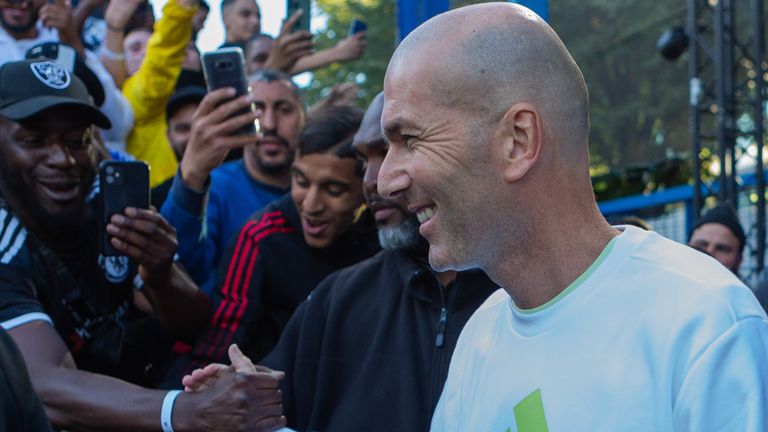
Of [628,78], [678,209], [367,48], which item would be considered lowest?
[628,78]

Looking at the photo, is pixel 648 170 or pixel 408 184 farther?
pixel 648 170

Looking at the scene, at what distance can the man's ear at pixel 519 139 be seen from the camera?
165cm

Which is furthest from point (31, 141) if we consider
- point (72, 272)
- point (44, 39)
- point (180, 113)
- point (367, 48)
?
point (367, 48)

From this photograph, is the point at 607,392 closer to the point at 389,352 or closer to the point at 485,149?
the point at 485,149

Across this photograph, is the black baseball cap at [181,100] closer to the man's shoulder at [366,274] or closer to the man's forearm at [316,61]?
the man's forearm at [316,61]

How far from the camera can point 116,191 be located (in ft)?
10.5

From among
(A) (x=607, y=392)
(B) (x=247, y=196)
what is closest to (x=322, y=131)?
(B) (x=247, y=196)

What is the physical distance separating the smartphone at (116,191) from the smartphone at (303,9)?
2112 millimetres

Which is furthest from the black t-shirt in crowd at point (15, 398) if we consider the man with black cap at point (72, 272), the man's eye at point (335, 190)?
the man's eye at point (335, 190)

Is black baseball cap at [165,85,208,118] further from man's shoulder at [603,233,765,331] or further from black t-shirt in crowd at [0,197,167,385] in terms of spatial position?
man's shoulder at [603,233,765,331]

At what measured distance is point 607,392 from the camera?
4.96 feet

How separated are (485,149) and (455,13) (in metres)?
0.27

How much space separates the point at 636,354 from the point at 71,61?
130 inches

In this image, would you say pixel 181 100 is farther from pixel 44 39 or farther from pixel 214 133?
pixel 214 133
